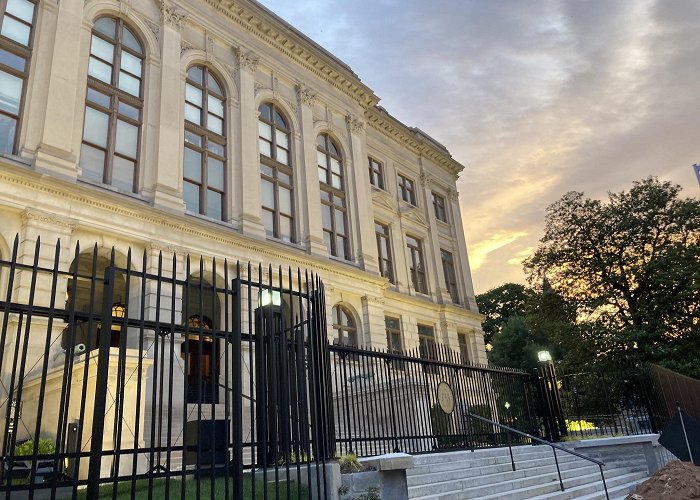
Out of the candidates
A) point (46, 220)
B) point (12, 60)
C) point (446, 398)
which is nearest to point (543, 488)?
point (446, 398)

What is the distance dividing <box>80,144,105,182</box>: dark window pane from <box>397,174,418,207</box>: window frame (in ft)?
68.6

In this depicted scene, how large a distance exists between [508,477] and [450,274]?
89.0 ft

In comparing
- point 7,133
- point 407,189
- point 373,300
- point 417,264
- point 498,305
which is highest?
point 407,189

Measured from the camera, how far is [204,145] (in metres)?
22.0

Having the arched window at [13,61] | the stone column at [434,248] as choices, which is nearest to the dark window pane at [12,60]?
the arched window at [13,61]

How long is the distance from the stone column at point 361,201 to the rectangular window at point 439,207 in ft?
28.7

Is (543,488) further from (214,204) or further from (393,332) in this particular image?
(393,332)

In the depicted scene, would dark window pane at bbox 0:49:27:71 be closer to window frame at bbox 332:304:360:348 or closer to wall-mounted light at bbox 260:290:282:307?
window frame at bbox 332:304:360:348

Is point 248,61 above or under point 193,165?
above

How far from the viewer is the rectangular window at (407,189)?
36062 millimetres

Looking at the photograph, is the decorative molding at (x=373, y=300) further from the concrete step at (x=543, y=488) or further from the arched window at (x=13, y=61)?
the arched window at (x=13, y=61)

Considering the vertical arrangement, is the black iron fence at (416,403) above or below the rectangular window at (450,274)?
below

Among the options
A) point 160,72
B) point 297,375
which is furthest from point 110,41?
point 297,375

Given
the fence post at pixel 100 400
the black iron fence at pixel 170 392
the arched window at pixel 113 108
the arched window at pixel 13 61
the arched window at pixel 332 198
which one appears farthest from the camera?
the arched window at pixel 332 198
